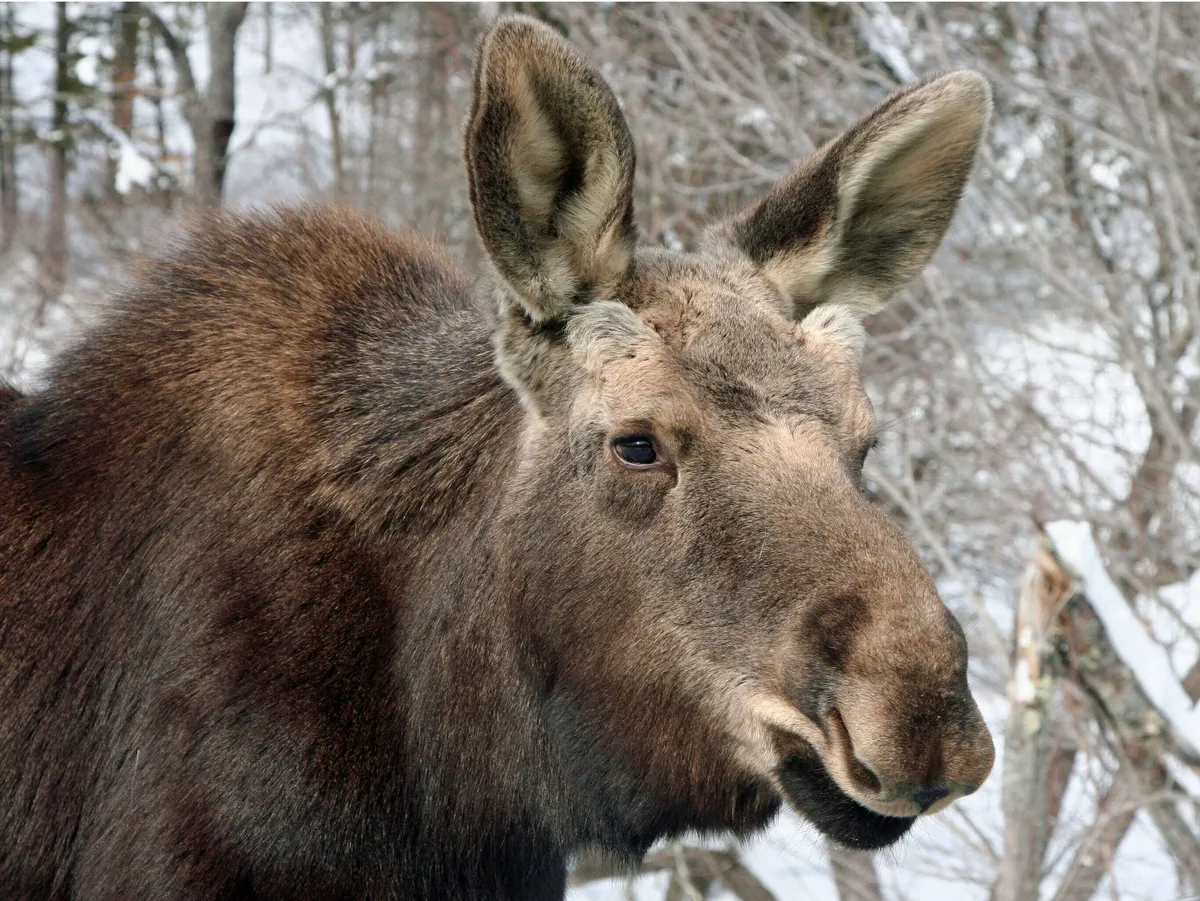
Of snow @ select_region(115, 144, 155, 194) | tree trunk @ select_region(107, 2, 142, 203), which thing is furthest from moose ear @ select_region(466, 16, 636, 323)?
tree trunk @ select_region(107, 2, 142, 203)

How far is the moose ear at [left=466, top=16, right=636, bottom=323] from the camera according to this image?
285 centimetres

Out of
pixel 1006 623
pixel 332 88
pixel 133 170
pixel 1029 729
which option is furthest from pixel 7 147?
pixel 1029 729

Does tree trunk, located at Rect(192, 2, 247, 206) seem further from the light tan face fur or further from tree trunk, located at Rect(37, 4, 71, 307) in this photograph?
tree trunk, located at Rect(37, 4, 71, 307)

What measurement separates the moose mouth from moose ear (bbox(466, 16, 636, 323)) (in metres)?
1.14

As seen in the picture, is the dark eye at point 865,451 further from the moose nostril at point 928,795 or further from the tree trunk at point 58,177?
the tree trunk at point 58,177

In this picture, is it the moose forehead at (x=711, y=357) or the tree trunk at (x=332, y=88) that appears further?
the tree trunk at (x=332, y=88)

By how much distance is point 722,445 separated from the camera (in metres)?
2.83

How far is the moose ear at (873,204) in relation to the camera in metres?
3.33

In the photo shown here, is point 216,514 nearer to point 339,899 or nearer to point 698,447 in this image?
point 339,899

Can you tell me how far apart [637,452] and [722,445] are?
0.19 metres

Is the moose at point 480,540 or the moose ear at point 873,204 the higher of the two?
the moose ear at point 873,204

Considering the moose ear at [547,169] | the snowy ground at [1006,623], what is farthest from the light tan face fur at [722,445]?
the snowy ground at [1006,623]

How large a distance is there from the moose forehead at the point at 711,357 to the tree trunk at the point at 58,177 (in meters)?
12.6

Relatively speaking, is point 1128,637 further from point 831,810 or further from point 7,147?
point 7,147
